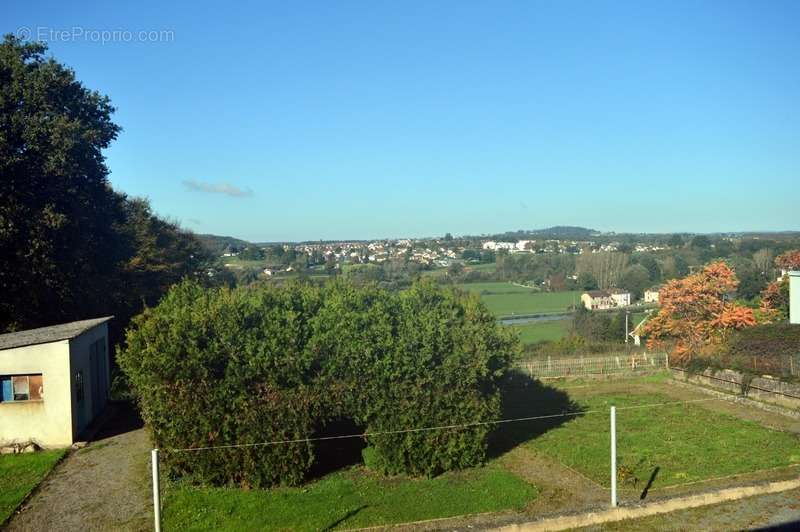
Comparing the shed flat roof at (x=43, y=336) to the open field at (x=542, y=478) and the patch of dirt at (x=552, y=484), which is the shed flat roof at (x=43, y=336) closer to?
the open field at (x=542, y=478)

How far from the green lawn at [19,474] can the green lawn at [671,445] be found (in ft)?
37.7

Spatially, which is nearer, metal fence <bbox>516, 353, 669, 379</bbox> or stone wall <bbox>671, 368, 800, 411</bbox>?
stone wall <bbox>671, 368, 800, 411</bbox>

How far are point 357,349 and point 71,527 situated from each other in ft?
20.4

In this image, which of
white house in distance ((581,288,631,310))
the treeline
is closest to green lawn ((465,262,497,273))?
white house in distance ((581,288,631,310))

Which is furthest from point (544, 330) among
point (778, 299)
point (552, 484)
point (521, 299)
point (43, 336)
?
point (43, 336)

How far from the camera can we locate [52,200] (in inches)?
977

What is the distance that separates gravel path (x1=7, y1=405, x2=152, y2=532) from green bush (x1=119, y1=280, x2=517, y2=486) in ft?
4.02

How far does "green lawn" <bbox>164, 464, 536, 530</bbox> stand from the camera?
1172 centimetres

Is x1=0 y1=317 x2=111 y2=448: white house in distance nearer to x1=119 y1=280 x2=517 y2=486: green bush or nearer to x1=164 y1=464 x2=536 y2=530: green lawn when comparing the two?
x1=119 y1=280 x2=517 y2=486: green bush

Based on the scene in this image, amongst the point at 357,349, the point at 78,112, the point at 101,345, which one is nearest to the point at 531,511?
the point at 357,349

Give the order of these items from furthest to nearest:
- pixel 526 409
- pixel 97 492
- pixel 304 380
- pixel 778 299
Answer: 1. pixel 778 299
2. pixel 526 409
3. pixel 304 380
4. pixel 97 492

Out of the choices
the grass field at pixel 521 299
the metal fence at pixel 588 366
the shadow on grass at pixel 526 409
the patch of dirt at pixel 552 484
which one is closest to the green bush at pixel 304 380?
the patch of dirt at pixel 552 484

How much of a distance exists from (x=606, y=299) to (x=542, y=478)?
4192cm

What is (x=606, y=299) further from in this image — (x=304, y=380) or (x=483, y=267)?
(x=304, y=380)
